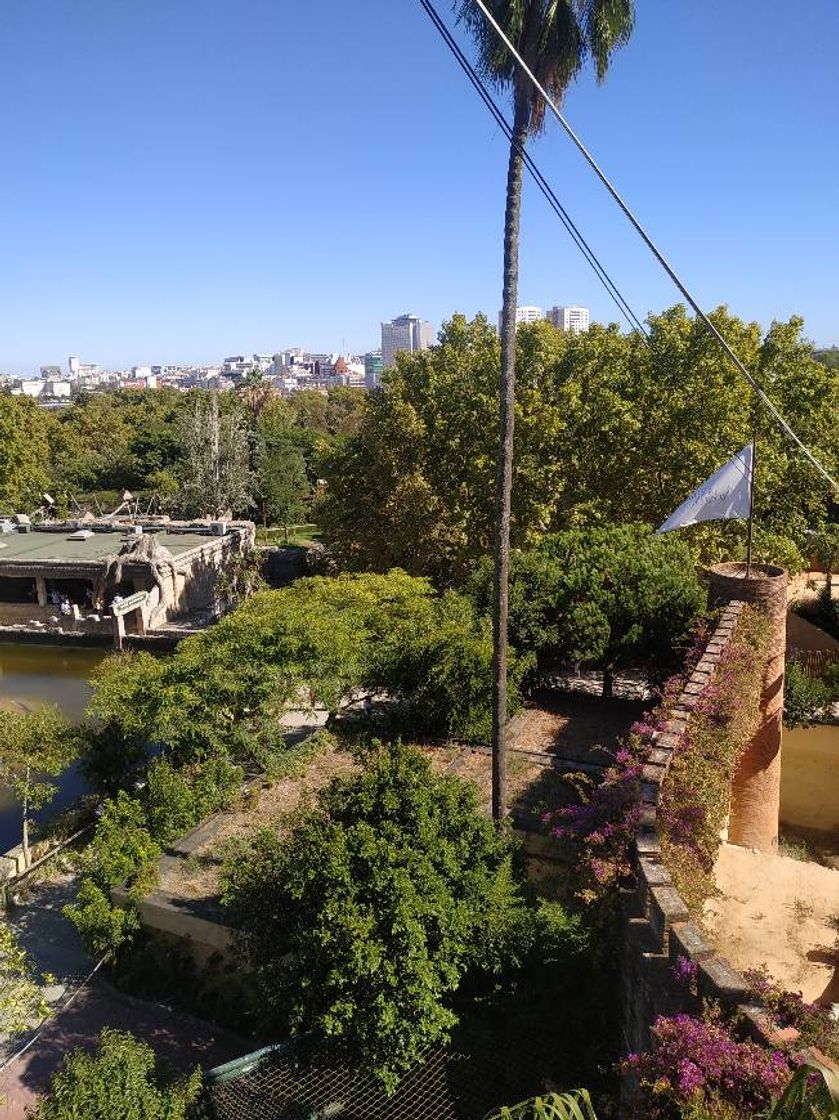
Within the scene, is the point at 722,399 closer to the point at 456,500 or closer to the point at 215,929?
the point at 456,500

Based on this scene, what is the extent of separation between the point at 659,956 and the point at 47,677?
27.3 m

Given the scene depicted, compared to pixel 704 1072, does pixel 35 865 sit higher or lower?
lower

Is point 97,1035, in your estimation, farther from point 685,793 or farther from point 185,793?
point 685,793

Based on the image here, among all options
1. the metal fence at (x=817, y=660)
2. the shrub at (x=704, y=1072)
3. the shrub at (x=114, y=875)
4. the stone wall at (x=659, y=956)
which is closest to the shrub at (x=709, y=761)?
the stone wall at (x=659, y=956)

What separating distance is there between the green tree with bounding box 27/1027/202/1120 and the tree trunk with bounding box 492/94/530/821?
186 inches

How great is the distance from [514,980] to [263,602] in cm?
1072

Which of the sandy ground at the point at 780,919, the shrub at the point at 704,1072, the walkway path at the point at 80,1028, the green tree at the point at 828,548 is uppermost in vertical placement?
the green tree at the point at 828,548

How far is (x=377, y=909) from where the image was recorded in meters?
7.70

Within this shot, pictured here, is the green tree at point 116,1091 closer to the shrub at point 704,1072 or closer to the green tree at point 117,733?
the shrub at point 704,1072

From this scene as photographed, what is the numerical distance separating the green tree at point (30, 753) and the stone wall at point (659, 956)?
11258 mm

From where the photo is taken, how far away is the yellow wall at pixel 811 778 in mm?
15750

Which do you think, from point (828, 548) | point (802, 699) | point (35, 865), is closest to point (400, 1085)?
point (35, 865)

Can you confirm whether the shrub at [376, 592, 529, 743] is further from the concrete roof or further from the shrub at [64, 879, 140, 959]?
the concrete roof

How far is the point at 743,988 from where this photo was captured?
5594mm
